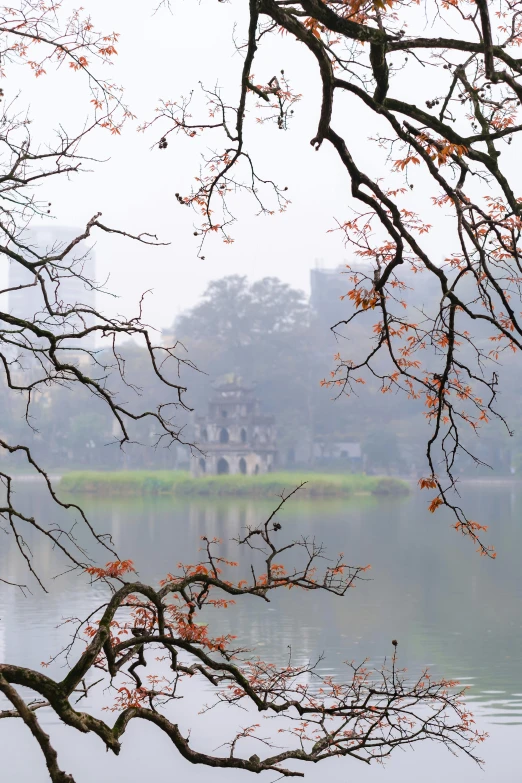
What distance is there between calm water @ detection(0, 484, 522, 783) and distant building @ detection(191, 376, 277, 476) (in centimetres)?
1313

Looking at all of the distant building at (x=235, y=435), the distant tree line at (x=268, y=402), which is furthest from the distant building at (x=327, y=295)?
the distant building at (x=235, y=435)

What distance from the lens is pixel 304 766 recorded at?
7320mm

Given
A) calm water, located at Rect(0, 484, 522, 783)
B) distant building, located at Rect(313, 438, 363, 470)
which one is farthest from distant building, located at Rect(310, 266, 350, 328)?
calm water, located at Rect(0, 484, 522, 783)

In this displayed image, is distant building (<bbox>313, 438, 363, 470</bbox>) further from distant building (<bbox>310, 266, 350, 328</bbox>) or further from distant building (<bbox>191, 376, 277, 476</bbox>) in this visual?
distant building (<bbox>310, 266, 350, 328</bbox>)

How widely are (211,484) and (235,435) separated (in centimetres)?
567

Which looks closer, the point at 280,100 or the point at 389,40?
the point at 389,40

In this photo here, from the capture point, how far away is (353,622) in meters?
12.4

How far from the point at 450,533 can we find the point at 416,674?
552 inches

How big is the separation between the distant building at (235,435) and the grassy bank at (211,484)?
12.5 ft

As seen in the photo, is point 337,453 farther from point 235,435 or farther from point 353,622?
point 353,622

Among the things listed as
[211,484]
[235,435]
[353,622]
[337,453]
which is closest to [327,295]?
[337,453]

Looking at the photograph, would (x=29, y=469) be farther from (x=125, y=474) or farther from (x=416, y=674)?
(x=416, y=674)

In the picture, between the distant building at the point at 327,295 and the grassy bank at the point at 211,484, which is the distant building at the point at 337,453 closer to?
the grassy bank at the point at 211,484

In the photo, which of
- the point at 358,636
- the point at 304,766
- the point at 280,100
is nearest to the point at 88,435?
the point at 358,636
